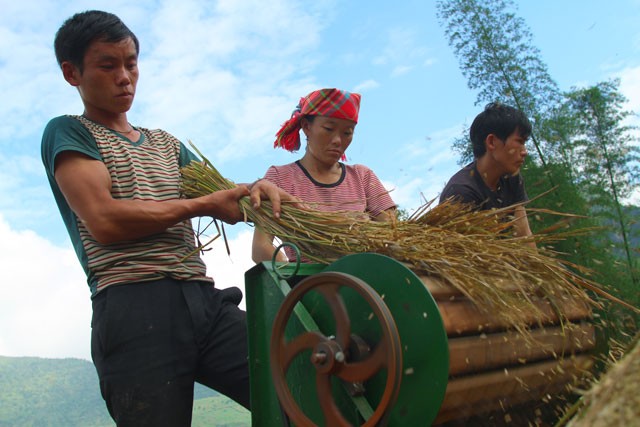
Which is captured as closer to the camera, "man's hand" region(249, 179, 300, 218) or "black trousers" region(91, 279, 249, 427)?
"black trousers" region(91, 279, 249, 427)

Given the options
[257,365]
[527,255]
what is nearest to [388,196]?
[527,255]

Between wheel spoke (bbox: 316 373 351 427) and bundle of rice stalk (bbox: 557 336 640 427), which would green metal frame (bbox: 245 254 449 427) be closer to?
wheel spoke (bbox: 316 373 351 427)

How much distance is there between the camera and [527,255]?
251 centimetres

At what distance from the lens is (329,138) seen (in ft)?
10.9

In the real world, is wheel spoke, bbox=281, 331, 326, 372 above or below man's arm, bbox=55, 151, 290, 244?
below

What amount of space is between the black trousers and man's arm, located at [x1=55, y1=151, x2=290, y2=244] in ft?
0.68

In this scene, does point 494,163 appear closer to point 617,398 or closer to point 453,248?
point 453,248

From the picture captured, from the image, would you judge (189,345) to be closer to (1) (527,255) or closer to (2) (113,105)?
(2) (113,105)

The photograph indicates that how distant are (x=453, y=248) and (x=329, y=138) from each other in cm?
113

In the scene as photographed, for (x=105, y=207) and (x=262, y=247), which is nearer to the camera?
(x=105, y=207)

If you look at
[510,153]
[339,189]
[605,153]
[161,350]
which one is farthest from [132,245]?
[605,153]

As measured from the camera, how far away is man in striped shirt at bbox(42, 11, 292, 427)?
2402 mm

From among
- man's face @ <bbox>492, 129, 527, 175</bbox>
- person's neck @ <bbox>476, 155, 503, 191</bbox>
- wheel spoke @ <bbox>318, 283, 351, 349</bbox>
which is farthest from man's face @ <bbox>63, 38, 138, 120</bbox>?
man's face @ <bbox>492, 129, 527, 175</bbox>

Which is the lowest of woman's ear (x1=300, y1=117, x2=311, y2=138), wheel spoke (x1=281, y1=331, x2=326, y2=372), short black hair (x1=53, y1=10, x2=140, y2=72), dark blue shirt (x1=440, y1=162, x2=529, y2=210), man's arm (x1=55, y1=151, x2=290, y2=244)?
wheel spoke (x1=281, y1=331, x2=326, y2=372)
